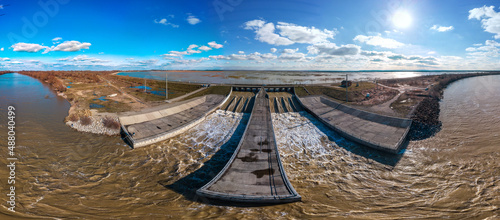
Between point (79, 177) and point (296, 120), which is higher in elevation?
point (296, 120)

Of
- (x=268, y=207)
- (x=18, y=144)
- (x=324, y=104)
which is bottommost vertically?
(x=268, y=207)

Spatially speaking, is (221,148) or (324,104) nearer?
(221,148)

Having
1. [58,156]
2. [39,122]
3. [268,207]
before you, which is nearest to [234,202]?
[268,207]

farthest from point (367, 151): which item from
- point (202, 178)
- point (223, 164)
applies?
point (202, 178)

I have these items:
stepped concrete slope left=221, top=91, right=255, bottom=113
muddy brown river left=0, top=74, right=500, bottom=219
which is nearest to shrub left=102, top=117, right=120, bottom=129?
muddy brown river left=0, top=74, right=500, bottom=219

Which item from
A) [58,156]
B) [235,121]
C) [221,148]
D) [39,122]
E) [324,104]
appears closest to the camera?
[58,156]

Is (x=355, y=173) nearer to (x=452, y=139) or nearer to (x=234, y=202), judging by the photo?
(x=234, y=202)

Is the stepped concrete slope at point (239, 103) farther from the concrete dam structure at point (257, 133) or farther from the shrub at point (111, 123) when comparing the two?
the shrub at point (111, 123)
